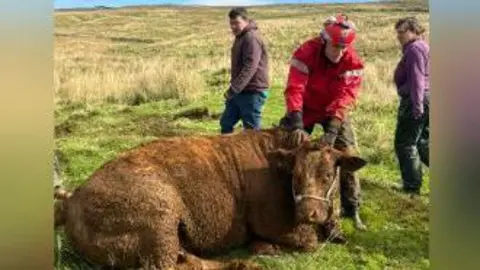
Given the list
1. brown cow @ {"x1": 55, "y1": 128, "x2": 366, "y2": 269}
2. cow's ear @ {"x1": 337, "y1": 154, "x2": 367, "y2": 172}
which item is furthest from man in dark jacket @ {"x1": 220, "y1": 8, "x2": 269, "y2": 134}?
cow's ear @ {"x1": 337, "y1": 154, "x2": 367, "y2": 172}

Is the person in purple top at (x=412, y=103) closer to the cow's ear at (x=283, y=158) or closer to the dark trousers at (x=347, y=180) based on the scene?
the dark trousers at (x=347, y=180)

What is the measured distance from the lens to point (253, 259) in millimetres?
5117

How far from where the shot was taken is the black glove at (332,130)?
5297 mm

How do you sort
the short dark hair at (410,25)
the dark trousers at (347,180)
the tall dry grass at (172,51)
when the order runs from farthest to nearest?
the tall dry grass at (172,51), the short dark hair at (410,25), the dark trousers at (347,180)

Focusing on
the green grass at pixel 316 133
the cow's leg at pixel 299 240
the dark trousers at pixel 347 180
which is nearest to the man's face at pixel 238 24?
the green grass at pixel 316 133

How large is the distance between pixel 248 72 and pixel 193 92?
2.61 metres

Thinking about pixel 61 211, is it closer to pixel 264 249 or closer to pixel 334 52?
pixel 264 249

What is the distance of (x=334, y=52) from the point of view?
5355 mm

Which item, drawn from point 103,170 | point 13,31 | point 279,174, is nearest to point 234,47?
point 279,174

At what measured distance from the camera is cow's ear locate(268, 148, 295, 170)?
5199 mm

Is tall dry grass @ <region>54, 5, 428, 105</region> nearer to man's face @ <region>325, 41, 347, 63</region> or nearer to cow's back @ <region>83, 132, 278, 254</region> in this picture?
man's face @ <region>325, 41, 347, 63</region>

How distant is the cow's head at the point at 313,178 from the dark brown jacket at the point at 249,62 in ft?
4.44

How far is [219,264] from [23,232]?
174 cm

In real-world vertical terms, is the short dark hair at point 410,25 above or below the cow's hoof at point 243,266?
above
